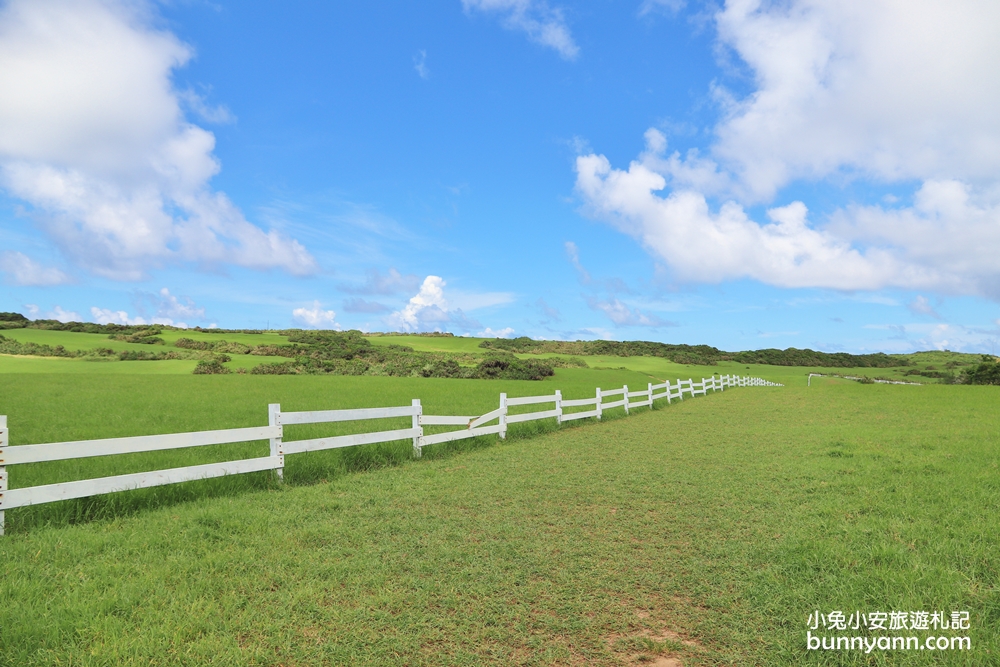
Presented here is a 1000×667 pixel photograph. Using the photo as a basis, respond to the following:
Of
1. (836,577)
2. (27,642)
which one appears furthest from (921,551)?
(27,642)

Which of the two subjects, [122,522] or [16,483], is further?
[16,483]

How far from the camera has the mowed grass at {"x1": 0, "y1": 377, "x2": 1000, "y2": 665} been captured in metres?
3.82

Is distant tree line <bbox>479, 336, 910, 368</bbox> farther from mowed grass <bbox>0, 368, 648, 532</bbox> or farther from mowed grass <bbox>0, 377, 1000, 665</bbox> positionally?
mowed grass <bbox>0, 377, 1000, 665</bbox>

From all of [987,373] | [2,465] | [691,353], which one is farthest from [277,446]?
[691,353]

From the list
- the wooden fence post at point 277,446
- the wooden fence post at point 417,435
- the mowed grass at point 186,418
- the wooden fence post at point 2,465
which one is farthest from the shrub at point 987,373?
the wooden fence post at point 2,465

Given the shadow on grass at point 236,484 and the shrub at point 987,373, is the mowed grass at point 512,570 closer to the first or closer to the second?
the shadow on grass at point 236,484

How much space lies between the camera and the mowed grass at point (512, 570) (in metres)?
3.82

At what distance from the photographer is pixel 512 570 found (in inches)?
203

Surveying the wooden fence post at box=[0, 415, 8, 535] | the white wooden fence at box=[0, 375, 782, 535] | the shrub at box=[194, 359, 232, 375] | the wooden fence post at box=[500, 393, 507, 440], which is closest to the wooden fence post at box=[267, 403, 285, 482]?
the white wooden fence at box=[0, 375, 782, 535]

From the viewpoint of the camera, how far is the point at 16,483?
8.18 m

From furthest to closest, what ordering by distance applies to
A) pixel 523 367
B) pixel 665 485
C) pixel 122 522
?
1. pixel 523 367
2. pixel 665 485
3. pixel 122 522

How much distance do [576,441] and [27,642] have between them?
11.9 meters

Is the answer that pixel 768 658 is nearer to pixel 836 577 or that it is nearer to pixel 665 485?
pixel 836 577

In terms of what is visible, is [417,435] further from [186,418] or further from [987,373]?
[987,373]
